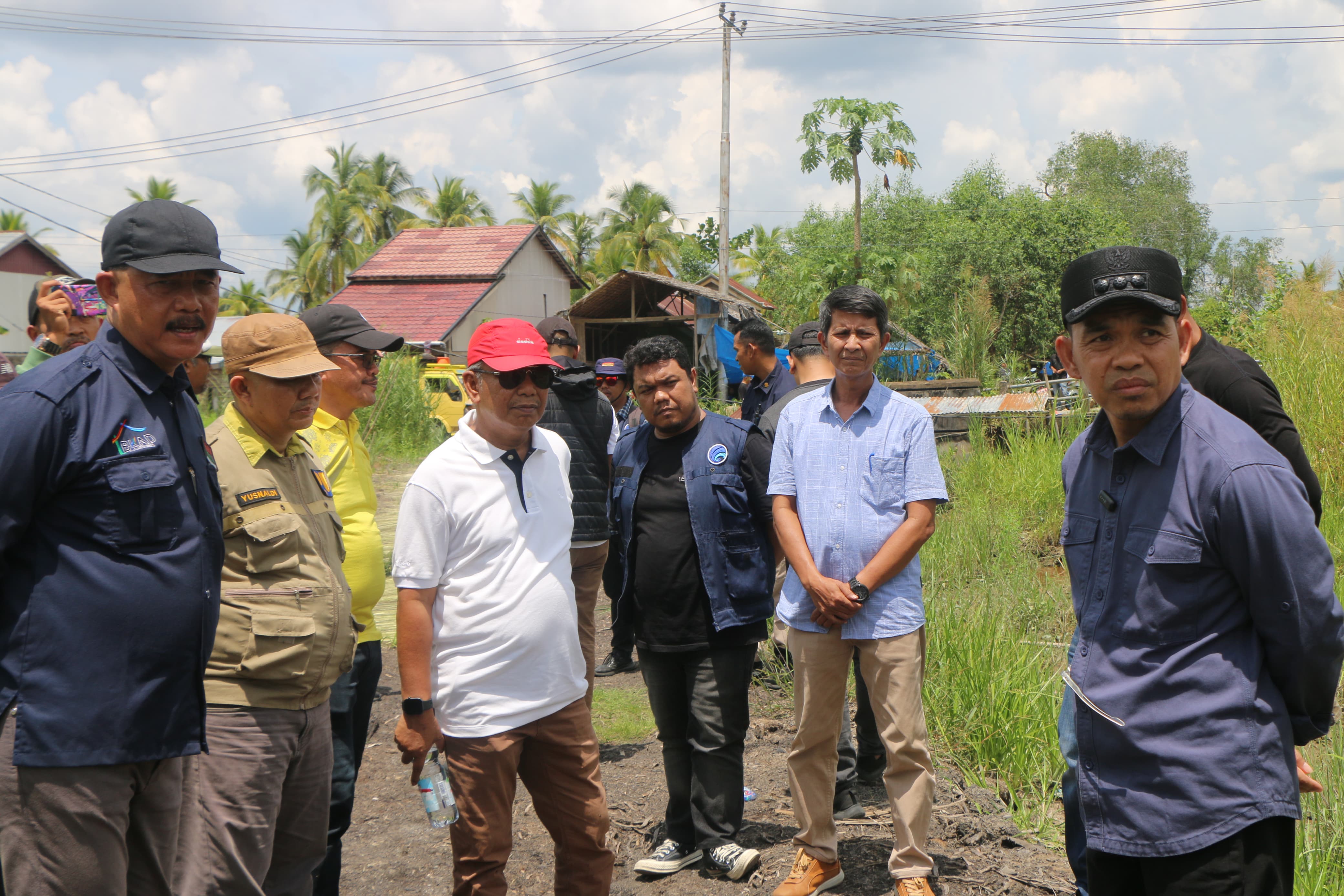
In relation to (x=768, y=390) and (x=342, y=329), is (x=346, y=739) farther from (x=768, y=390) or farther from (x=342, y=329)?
(x=768, y=390)

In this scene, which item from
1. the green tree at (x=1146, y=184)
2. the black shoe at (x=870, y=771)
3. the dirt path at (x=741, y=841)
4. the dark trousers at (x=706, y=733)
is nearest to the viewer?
the dirt path at (x=741, y=841)

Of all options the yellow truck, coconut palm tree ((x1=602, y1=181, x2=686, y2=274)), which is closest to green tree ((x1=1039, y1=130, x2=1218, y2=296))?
coconut palm tree ((x1=602, y1=181, x2=686, y2=274))

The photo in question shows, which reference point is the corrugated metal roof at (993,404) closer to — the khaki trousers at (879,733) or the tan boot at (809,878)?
the khaki trousers at (879,733)

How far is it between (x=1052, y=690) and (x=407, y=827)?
9.83 ft

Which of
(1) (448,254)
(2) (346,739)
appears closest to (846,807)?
(2) (346,739)

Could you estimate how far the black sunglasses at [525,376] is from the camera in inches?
120

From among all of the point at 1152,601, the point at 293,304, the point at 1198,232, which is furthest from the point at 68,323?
the point at 1198,232

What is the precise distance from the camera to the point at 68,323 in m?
3.59

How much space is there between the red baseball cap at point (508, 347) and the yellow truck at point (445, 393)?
36.1 feet

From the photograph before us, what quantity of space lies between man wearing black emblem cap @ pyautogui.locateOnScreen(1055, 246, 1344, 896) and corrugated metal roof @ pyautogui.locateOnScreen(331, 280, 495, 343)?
2717 centimetres

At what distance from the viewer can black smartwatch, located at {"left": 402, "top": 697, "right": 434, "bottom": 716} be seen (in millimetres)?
2842

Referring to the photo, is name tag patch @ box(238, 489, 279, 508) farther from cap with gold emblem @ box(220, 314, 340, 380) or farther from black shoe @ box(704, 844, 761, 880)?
black shoe @ box(704, 844, 761, 880)

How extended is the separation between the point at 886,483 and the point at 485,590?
1527 mm

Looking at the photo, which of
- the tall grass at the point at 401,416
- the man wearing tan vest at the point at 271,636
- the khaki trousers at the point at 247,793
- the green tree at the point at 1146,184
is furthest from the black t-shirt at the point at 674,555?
the green tree at the point at 1146,184
